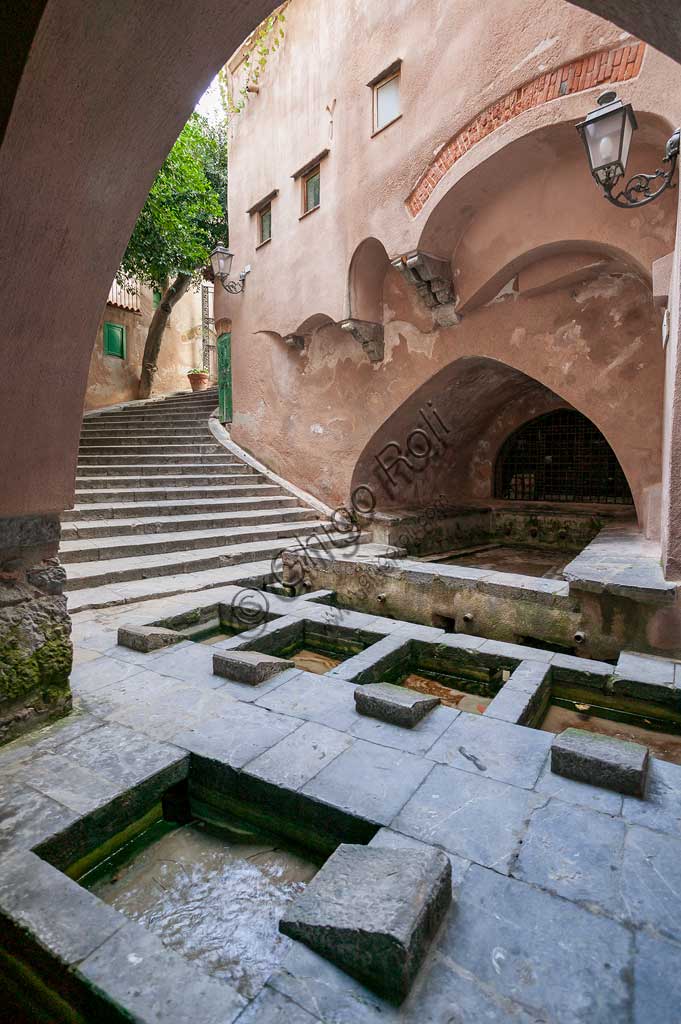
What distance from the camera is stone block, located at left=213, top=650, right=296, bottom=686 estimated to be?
10.3 feet

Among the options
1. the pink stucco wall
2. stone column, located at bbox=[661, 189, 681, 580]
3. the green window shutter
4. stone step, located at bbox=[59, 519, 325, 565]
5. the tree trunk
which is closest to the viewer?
stone column, located at bbox=[661, 189, 681, 580]

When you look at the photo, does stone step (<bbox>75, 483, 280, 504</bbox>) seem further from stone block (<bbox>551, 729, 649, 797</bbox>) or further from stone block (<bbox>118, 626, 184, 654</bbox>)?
stone block (<bbox>551, 729, 649, 797</bbox>)

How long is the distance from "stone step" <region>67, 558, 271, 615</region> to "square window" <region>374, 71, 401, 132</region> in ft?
20.7

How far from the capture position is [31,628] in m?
2.59

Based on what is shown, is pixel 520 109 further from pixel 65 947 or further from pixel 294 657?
pixel 65 947

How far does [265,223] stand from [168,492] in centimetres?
569

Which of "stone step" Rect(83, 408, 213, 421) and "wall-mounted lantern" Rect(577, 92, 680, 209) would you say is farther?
"stone step" Rect(83, 408, 213, 421)

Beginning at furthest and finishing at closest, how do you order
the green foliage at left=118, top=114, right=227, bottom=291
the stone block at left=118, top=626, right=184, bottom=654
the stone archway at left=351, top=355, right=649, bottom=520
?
the green foliage at left=118, top=114, right=227, bottom=291 < the stone archway at left=351, top=355, right=649, bottom=520 < the stone block at left=118, top=626, right=184, bottom=654

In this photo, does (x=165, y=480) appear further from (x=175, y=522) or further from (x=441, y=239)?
(x=441, y=239)

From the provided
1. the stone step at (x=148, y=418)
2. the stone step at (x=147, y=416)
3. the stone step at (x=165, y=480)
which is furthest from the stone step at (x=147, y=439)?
the stone step at (x=165, y=480)

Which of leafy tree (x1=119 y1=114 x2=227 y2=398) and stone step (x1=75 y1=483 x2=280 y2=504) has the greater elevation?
leafy tree (x1=119 y1=114 x2=227 y2=398)

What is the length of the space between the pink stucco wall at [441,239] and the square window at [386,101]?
167 mm

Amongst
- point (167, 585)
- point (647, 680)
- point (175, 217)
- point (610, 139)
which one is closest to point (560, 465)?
point (610, 139)

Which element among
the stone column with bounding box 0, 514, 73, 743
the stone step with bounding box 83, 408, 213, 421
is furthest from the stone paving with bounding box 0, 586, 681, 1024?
the stone step with bounding box 83, 408, 213, 421
